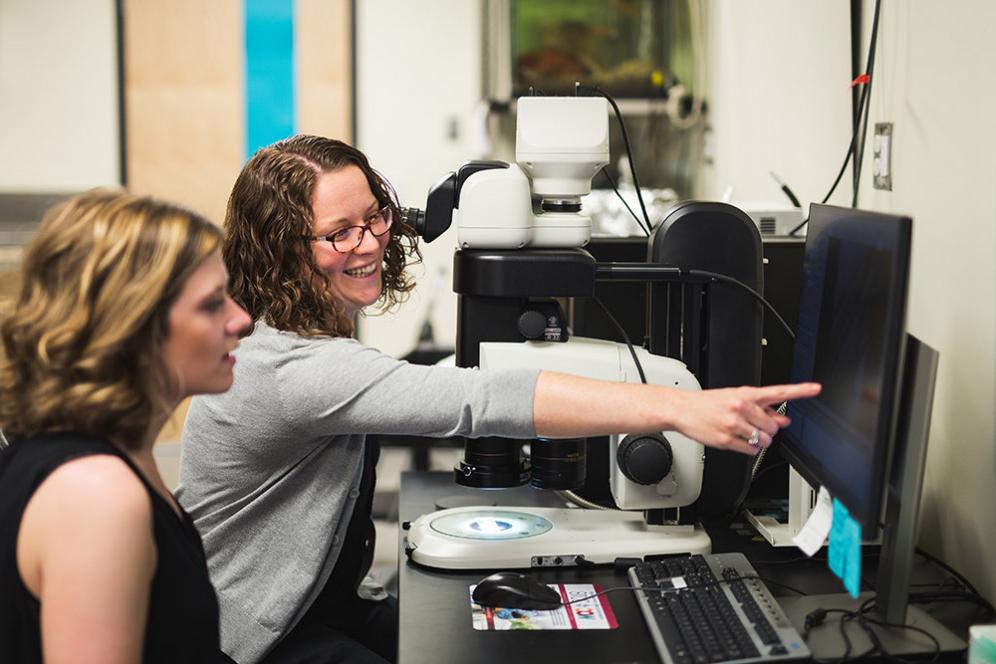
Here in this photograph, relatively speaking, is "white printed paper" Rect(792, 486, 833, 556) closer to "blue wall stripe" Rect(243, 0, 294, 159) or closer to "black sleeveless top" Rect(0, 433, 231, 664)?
"black sleeveless top" Rect(0, 433, 231, 664)

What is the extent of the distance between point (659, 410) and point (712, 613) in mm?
244

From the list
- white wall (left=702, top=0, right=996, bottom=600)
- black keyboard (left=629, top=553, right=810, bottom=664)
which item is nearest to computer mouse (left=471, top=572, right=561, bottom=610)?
black keyboard (left=629, top=553, right=810, bottom=664)

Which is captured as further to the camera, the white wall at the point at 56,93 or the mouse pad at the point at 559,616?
the white wall at the point at 56,93

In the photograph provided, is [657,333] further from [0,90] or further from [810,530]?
[0,90]

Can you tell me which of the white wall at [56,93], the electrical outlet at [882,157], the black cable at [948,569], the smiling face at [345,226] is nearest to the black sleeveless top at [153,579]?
the smiling face at [345,226]

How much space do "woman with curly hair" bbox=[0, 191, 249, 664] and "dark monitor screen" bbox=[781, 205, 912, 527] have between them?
658mm

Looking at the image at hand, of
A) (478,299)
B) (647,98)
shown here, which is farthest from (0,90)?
(478,299)

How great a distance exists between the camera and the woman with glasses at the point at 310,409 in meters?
1.30

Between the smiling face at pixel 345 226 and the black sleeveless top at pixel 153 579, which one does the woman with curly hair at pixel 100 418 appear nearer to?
the black sleeveless top at pixel 153 579

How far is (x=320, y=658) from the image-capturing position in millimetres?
1444

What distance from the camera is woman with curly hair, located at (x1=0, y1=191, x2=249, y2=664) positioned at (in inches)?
37.7

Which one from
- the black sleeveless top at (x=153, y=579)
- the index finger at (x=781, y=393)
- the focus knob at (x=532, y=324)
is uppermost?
the focus knob at (x=532, y=324)

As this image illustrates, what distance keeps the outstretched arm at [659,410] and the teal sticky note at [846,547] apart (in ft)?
0.39

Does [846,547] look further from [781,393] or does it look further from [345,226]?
[345,226]
